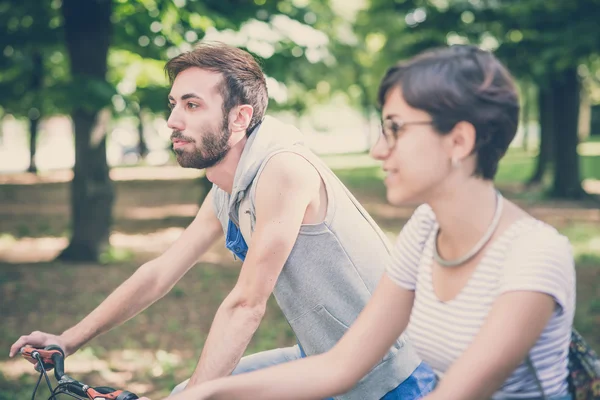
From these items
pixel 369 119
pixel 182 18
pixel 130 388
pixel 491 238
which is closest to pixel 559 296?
pixel 491 238

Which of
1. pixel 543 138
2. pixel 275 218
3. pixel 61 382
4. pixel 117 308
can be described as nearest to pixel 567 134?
pixel 543 138

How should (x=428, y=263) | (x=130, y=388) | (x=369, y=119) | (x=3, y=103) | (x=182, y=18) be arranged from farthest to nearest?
1. (x=369, y=119)
2. (x=3, y=103)
3. (x=182, y=18)
4. (x=130, y=388)
5. (x=428, y=263)

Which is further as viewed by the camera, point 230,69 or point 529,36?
point 529,36

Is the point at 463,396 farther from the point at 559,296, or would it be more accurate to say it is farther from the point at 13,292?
the point at 13,292

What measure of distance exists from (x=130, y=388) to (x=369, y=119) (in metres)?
42.7

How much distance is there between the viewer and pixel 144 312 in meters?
8.92

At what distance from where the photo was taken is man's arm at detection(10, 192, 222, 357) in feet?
8.93

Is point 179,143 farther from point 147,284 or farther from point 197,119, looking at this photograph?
point 147,284

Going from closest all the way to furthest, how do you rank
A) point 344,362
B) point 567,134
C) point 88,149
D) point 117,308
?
point 344,362 → point 117,308 → point 88,149 → point 567,134

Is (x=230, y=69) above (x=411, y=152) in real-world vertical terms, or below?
above

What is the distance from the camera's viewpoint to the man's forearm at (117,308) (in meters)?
2.71

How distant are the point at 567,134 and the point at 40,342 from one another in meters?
16.6

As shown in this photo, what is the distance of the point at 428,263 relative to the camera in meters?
1.86

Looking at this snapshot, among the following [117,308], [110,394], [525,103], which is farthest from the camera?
[525,103]
